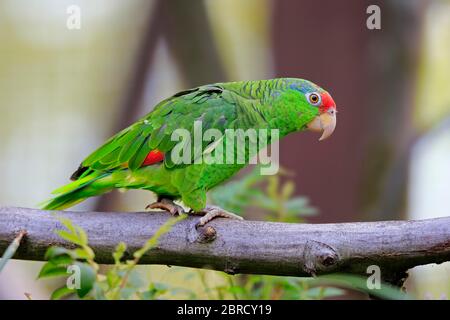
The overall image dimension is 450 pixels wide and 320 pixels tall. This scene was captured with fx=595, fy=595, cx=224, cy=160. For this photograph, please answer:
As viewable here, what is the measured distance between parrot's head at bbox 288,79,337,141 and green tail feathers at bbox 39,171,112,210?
104 centimetres

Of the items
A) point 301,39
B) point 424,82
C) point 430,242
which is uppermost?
point 301,39

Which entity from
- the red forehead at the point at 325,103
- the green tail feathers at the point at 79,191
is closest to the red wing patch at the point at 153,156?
the green tail feathers at the point at 79,191

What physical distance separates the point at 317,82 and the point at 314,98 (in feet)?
8.86

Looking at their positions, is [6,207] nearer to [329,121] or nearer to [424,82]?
[329,121]

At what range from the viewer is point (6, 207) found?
2332mm

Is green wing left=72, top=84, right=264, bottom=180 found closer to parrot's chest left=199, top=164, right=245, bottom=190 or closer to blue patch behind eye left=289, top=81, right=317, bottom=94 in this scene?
parrot's chest left=199, top=164, right=245, bottom=190

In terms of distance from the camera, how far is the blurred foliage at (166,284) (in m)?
1.42

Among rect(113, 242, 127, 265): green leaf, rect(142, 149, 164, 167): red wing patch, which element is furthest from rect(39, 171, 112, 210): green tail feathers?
rect(113, 242, 127, 265): green leaf

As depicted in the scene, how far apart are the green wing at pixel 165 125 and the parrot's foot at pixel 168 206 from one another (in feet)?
0.73

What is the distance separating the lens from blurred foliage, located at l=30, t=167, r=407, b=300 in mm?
1425

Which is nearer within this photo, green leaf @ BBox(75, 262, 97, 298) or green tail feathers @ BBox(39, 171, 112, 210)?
green leaf @ BBox(75, 262, 97, 298)

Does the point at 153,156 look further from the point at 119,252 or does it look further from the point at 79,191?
the point at 119,252

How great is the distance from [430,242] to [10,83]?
7103 millimetres
